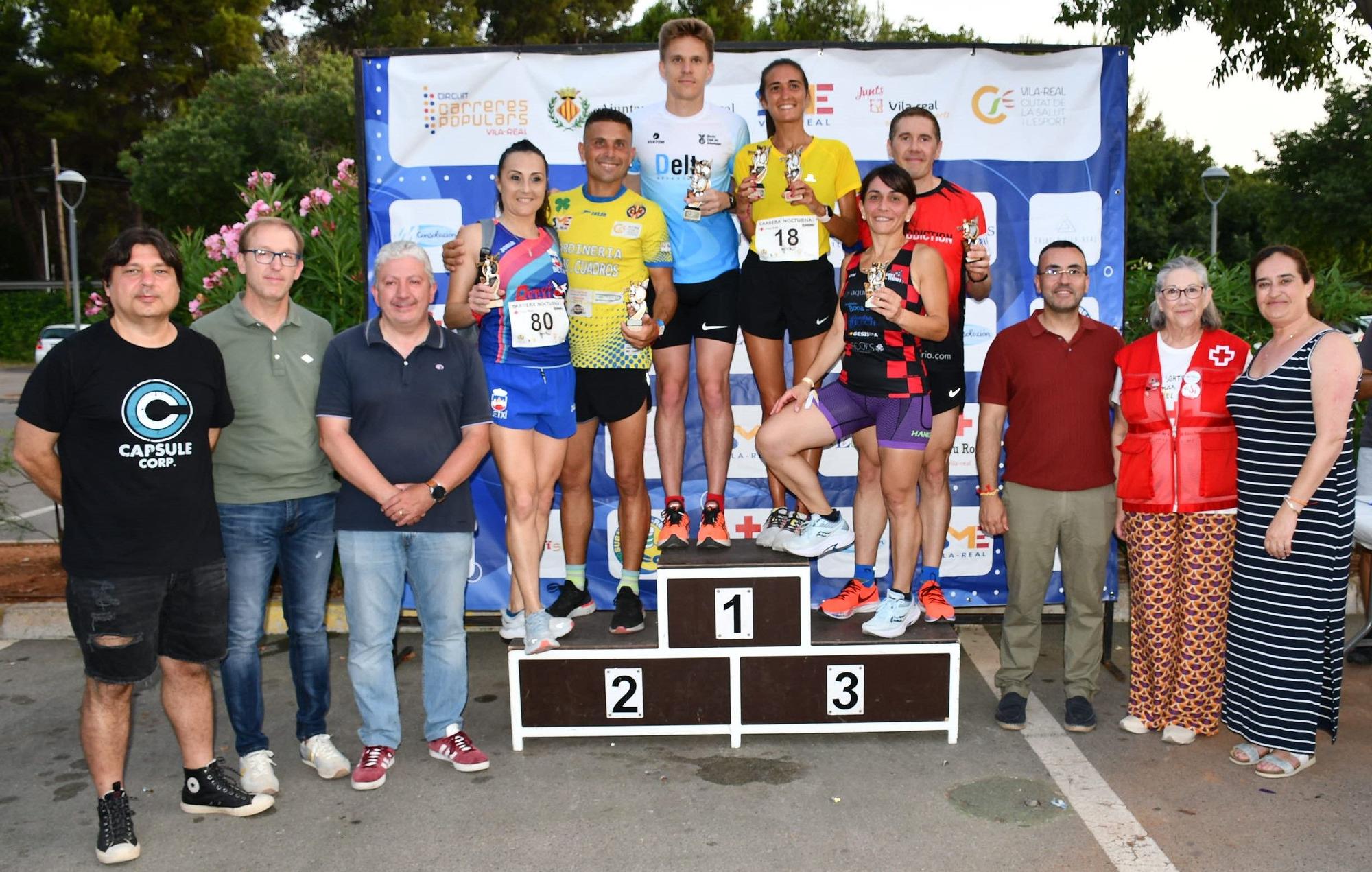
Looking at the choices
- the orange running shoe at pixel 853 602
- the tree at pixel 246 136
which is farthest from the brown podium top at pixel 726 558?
the tree at pixel 246 136

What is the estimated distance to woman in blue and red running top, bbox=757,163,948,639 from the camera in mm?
4359

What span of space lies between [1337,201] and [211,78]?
27003mm

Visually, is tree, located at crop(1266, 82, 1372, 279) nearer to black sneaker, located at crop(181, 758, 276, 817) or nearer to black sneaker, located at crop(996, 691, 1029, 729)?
black sneaker, located at crop(996, 691, 1029, 729)

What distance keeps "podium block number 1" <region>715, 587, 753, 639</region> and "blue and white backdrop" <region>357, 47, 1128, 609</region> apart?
38.0 inches

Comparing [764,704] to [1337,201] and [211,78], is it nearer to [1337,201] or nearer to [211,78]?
[1337,201]

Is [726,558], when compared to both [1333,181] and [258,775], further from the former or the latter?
[1333,181]

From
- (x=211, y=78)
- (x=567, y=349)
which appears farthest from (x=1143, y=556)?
(x=211, y=78)

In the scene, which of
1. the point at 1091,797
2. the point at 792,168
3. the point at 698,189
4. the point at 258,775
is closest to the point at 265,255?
the point at 698,189

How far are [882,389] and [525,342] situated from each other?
4.75ft

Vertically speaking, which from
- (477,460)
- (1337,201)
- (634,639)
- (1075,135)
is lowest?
(634,639)

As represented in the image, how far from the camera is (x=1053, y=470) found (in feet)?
14.5

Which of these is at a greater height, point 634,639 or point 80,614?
point 80,614

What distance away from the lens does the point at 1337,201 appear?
24.1 metres

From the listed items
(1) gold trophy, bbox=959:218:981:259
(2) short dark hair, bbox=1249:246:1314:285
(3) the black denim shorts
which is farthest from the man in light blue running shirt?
(2) short dark hair, bbox=1249:246:1314:285
